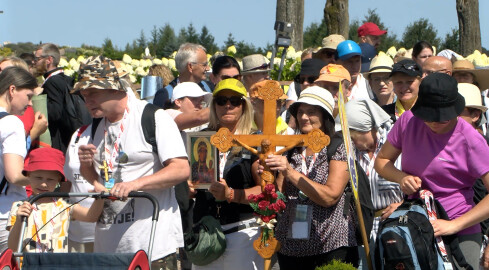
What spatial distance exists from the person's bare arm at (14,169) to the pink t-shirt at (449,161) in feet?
9.77

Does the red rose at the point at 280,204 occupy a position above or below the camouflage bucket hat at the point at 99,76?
below

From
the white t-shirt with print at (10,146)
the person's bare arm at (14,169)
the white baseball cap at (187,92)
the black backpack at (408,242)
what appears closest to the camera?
the black backpack at (408,242)

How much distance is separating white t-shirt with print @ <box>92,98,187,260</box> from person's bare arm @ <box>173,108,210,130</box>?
1.15 m

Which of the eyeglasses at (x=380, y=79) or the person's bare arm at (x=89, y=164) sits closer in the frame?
the person's bare arm at (x=89, y=164)

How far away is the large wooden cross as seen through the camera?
5805mm

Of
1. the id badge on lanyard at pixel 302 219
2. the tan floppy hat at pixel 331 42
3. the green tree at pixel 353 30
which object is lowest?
the id badge on lanyard at pixel 302 219

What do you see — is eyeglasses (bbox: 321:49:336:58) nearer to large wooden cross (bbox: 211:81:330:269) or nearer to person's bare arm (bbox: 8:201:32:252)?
large wooden cross (bbox: 211:81:330:269)

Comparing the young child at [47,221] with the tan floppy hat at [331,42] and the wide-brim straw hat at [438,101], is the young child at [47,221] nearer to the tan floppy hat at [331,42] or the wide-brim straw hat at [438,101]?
the wide-brim straw hat at [438,101]

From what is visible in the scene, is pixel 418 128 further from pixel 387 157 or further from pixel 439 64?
pixel 439 64

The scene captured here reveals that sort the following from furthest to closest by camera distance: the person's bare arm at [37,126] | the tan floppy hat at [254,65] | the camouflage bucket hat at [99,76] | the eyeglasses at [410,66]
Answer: the tan floppy hat at [254,65] < the person's bare arm at [37,126] < the eyeglasses at [410,66] < the camouflage bucket hat at [99,76]

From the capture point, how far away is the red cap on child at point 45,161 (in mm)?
6551

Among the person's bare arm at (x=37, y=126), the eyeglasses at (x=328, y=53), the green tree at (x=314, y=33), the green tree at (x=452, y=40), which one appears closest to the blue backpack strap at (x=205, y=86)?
the eyeglasses at (x=328, y=53)

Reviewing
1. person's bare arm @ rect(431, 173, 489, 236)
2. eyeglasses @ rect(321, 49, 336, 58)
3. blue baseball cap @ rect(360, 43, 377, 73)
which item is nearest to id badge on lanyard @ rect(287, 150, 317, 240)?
person's bare arm @ rect(431, 173, 489, 236)

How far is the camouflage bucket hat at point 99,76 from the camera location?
5.65m
